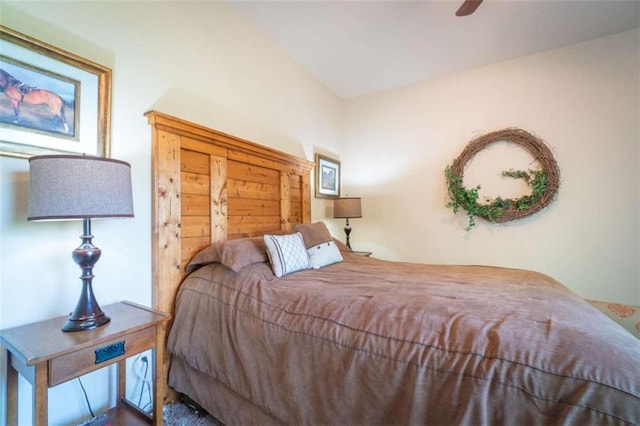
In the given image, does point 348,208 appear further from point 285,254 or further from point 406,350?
point 406,350

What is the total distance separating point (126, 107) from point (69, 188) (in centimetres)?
77

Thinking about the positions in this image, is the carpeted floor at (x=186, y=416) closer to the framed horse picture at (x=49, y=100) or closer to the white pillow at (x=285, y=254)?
the white pillow at (x=285, y=254)

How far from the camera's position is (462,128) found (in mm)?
3162

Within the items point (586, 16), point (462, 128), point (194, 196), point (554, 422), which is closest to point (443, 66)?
point (462, 128)

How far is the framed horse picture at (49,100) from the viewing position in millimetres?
1173

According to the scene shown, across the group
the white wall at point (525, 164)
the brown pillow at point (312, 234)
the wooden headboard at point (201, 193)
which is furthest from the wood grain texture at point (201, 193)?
the white wall at point (525, 164)

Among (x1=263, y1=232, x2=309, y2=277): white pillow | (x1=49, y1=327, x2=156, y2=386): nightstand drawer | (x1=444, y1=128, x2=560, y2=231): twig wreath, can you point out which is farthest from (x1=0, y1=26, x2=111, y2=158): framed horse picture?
(x1=444, y1=128, x2=560, y2=231): twig wreath

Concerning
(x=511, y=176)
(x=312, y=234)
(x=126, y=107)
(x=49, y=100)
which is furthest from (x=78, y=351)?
(x=511, y=176)

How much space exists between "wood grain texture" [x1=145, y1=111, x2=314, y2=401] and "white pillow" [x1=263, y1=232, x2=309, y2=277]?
489 mm

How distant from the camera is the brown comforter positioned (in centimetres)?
74

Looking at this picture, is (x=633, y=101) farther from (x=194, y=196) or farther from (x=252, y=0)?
(x=194, y=196)

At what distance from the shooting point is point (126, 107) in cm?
159

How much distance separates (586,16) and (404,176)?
2054 mm

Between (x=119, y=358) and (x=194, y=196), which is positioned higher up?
(x=194, y=196)
